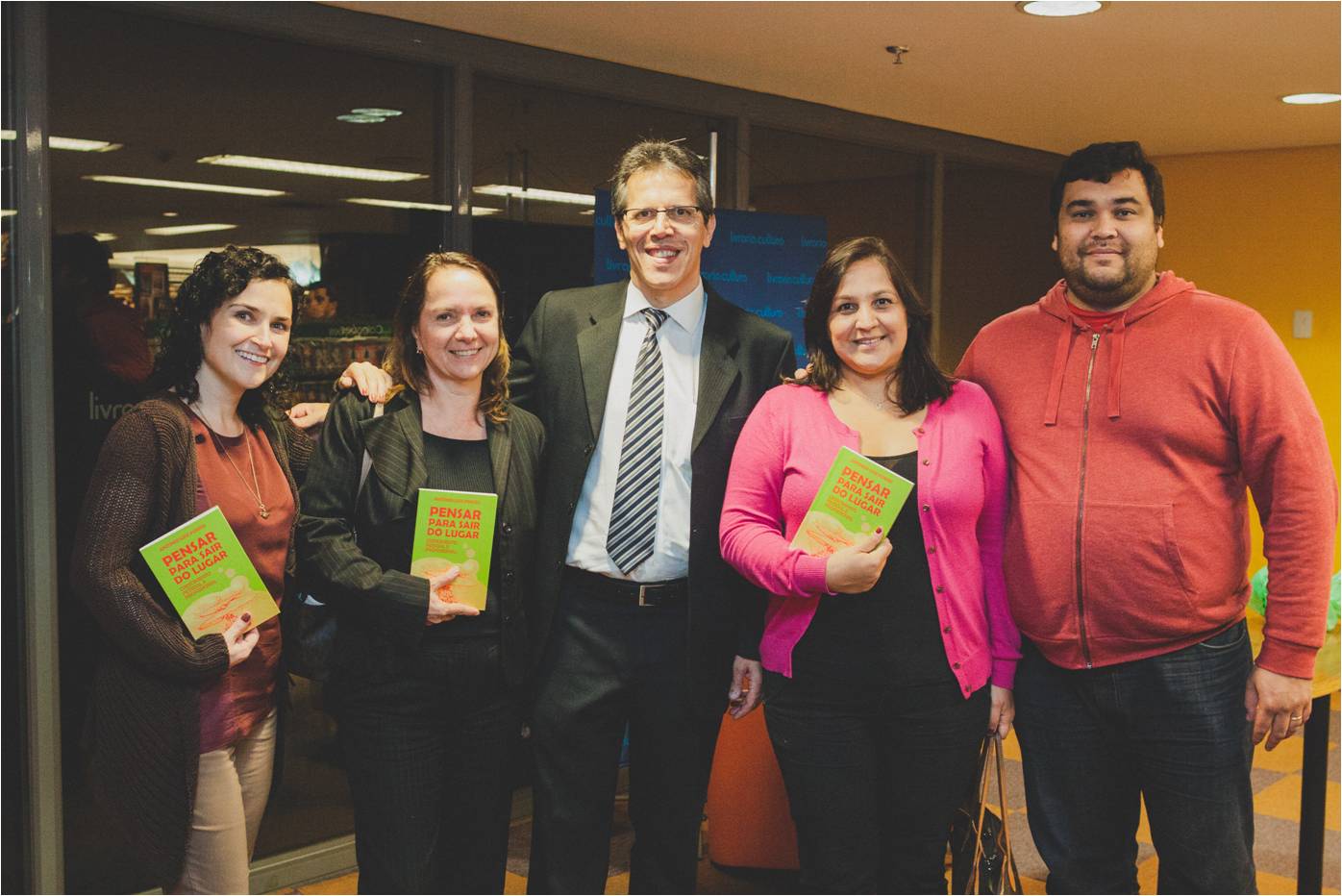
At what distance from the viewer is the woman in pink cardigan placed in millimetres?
2141

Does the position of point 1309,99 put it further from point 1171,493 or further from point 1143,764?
point 1143,764

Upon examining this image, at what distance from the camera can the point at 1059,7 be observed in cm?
348

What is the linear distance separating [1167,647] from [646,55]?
2812 mm

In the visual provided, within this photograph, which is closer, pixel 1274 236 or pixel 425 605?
pixel 425 605

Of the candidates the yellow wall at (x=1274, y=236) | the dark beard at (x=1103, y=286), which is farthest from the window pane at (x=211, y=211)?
the yellow wall at (x=1274, y=236)

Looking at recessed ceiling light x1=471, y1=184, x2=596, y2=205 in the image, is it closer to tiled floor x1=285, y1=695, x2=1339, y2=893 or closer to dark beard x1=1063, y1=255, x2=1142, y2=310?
tiled floor x1=285, y1=695, x2=1339, y2=893

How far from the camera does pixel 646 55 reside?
4.13 meters


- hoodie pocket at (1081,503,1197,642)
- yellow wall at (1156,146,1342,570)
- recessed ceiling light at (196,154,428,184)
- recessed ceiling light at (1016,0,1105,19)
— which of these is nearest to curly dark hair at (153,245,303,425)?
recessed ceiling light at (196,154,428,184)

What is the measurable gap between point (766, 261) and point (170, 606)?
2.68m

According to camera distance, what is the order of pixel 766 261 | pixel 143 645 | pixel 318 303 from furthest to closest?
1. pixel 766 261
2. pixel 318 303
3. pixel 143 645

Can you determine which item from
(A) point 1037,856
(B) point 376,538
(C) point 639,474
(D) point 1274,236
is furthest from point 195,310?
(D) point 1274,236

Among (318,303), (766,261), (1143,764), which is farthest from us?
(766,261)

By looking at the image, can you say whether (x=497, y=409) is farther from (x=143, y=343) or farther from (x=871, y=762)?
(x=143, y=343)

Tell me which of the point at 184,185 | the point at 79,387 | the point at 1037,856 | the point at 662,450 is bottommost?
the point at 1037,856
